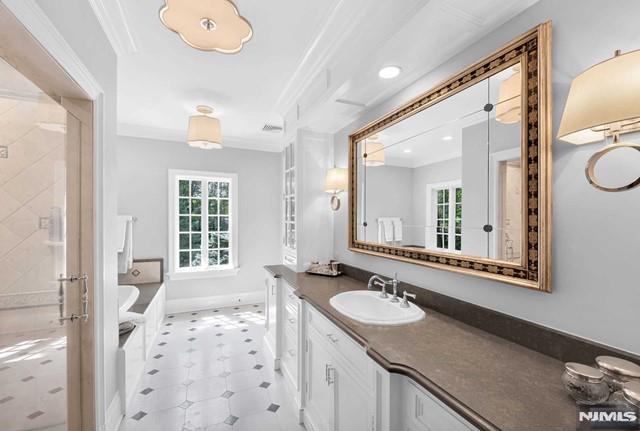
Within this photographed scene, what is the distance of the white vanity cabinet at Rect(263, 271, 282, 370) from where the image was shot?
8.61ft

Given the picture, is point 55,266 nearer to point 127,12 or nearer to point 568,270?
point 127,12

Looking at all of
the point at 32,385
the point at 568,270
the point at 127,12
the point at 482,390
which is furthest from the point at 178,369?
the point at 568,270

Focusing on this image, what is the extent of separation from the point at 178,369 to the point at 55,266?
173 centimetres

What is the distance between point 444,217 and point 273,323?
199cm

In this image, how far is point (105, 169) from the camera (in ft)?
5.73

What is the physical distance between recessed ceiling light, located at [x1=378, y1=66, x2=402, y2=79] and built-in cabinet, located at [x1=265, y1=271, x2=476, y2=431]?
158 cm

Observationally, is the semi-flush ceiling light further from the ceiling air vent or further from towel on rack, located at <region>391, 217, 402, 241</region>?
towel on rack, located at <region>391, 217, 402, 241</region>

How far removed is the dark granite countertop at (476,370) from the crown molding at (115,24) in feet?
7.24

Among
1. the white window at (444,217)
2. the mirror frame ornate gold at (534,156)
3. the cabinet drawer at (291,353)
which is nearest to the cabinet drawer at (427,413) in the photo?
the mirror frame ornate gold at (534,156)

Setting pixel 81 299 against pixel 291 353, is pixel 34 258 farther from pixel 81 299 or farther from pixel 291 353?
pixel 291 353

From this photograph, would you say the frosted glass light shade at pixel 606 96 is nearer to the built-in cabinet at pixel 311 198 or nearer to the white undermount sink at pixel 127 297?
the built-in cabinet at pixel 311 198

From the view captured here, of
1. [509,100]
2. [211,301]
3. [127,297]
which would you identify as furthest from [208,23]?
[211,301]

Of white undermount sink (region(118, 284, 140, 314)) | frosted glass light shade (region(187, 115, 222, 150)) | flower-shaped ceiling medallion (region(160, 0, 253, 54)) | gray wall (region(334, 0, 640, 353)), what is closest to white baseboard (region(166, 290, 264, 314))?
white undermount sink (region(118, 284, 140, 314))

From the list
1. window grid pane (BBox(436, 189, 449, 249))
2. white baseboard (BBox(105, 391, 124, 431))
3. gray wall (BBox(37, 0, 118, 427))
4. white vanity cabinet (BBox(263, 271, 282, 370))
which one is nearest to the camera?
gray wall (BBox(37, 0, 118, 427))
